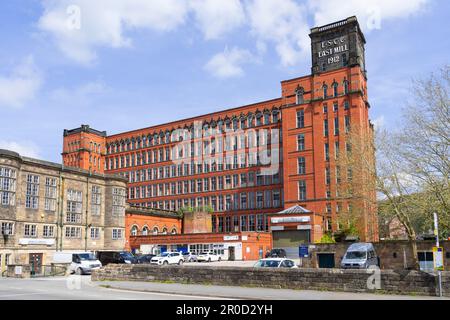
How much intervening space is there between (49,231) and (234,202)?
41993mm

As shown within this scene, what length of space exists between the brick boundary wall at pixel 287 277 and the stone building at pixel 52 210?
82.3 ft

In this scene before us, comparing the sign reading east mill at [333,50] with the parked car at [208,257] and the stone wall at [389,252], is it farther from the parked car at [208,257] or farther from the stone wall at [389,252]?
the stone wall at [389,252]

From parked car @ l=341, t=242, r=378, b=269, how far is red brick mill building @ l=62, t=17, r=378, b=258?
2367 cm

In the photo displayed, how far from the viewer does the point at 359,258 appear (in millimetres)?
30125

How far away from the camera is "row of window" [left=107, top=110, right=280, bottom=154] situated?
281ft

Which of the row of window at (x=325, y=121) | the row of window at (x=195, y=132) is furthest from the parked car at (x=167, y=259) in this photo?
the row of window at (x=195, y=132)

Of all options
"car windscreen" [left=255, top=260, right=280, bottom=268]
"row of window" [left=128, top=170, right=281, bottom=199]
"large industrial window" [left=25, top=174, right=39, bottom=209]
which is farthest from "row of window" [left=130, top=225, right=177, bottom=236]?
"car windscreen" [left=255, top=260, right=280, bottom=268]

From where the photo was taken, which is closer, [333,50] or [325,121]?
[325,121]

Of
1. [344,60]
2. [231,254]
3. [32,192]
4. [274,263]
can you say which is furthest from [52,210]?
[344,60]

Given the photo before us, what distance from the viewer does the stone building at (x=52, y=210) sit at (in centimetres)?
4656

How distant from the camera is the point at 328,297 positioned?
16688mm

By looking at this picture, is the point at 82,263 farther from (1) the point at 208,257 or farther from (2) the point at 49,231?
(1) the point at 208,257
